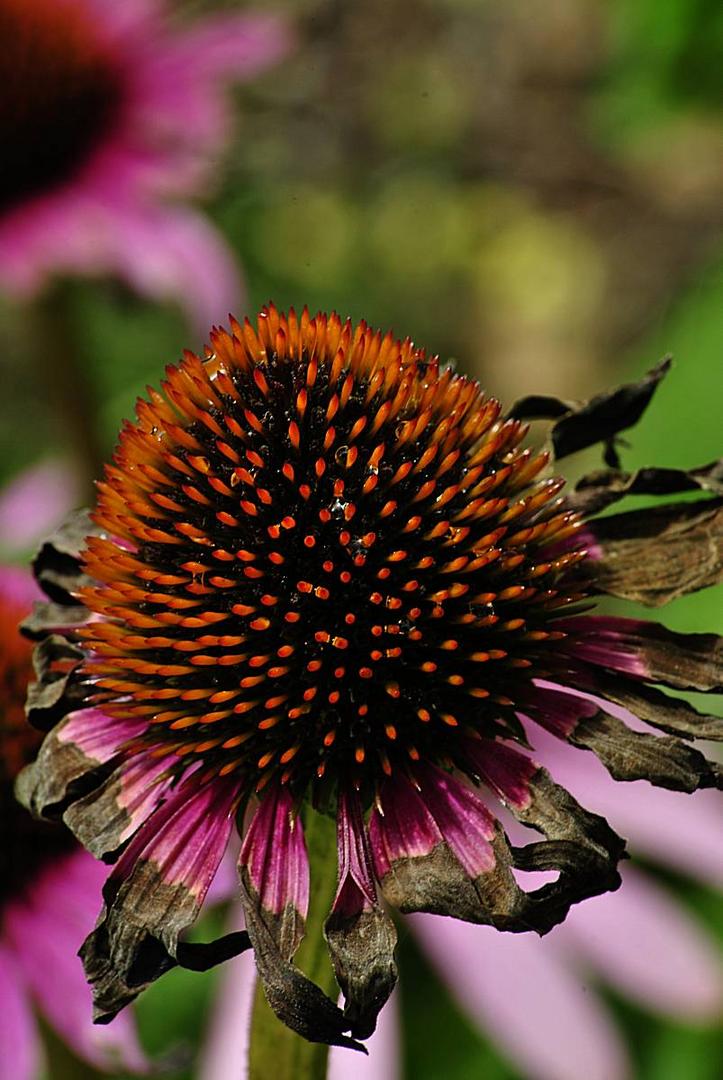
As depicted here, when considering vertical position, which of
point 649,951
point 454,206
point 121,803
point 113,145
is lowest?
point 649,951

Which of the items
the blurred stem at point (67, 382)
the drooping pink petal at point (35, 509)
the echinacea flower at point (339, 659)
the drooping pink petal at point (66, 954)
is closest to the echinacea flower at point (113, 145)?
the blurred stem at point (67, 382)

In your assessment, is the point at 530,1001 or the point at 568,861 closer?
the point at 568,861

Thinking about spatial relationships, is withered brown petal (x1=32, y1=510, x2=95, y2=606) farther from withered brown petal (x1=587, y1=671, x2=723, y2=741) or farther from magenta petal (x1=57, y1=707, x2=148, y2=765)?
withered brown petal (x1=587, y1=671, x2=723, y2=741)

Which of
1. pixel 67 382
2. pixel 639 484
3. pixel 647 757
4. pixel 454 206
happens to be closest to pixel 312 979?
pixel 647 757

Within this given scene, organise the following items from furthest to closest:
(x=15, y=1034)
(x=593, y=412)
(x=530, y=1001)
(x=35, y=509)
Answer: (x=35, y=509), (x=530, y=1001), (x=15, y=1034), (x=593, y=412)

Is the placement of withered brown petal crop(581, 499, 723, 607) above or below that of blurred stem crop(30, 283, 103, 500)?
below

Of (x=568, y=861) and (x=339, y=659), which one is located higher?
(x=339, y=659)

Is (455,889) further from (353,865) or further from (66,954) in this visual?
(66,954)

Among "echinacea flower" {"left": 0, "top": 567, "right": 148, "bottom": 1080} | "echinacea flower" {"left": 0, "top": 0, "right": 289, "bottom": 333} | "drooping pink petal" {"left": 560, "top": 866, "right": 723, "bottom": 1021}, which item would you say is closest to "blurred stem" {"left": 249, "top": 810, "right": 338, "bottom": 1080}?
"echinacea flower" {"left": 0, "top": 567, "right": 148, "bottom": 1080}
